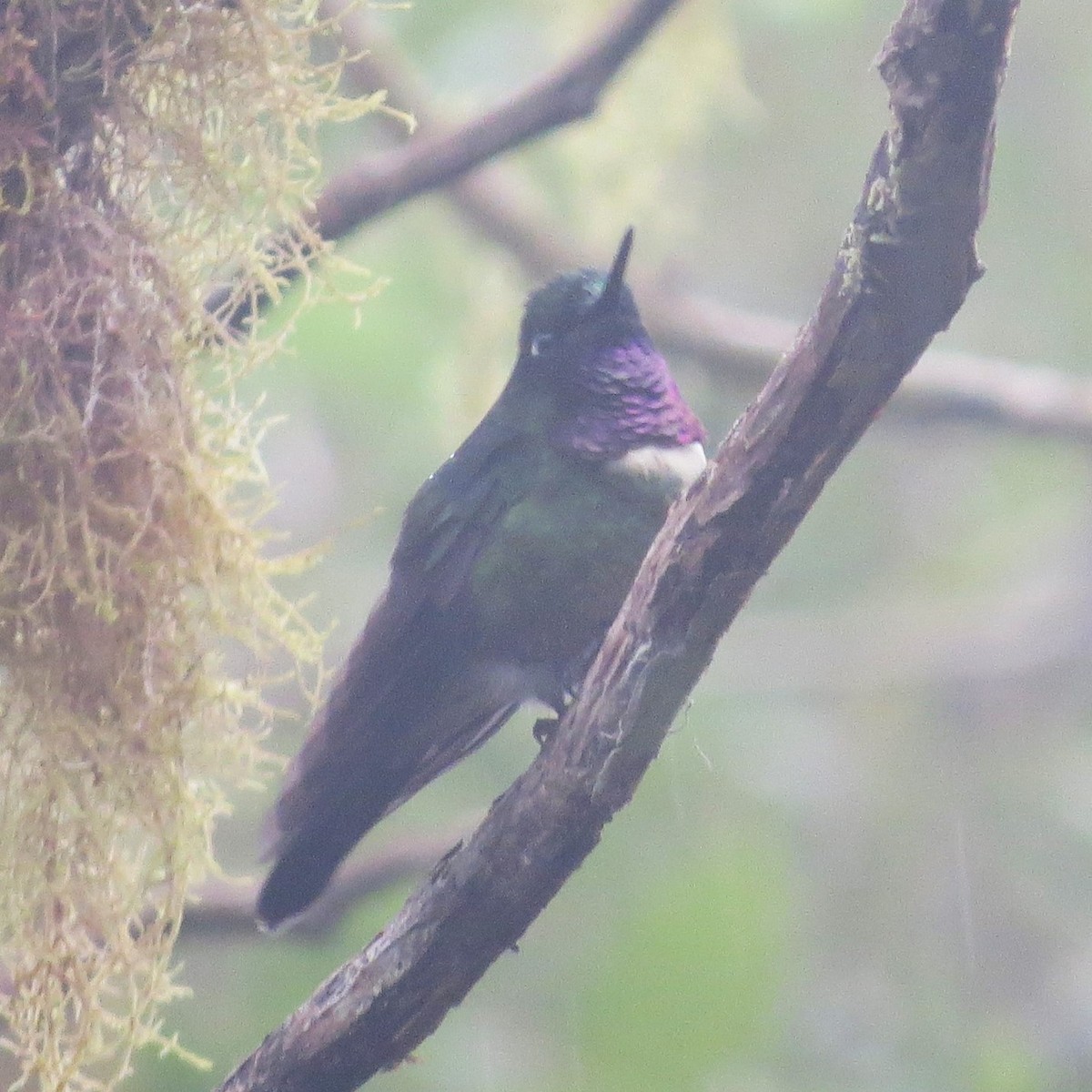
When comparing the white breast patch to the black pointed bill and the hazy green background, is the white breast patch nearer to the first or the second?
the black pointed bill

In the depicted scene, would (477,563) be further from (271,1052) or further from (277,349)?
(271,1052)

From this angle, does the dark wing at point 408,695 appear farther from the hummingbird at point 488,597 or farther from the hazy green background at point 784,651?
the hazy green background at point 784,651

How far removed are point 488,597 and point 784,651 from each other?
3801 millimetres

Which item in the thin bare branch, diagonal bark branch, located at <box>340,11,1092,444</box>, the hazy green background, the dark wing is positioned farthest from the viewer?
diagonal bark branch, located at <box>340,11,1092,444</box>

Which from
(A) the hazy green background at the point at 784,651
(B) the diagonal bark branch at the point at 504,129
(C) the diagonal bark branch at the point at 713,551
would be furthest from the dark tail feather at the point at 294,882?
(B) the diagonal bark branch at the point at 504,129

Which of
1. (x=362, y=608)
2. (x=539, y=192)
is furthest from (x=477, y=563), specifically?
(x=362, y=608)

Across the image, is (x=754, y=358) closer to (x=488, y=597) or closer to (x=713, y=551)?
(x=488, y=597)

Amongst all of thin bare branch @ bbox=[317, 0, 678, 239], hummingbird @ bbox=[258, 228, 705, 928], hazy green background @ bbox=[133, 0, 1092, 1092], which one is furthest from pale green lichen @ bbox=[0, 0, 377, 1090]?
hazy green background @ bbox=[133, 0, 1092, 1092]

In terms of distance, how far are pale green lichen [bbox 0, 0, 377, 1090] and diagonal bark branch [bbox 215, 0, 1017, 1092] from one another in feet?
0.85

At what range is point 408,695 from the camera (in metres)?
2.31

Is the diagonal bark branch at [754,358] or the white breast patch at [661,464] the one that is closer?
the white breast patch at [661,464]

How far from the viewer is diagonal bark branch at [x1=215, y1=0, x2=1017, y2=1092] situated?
4.44 ft

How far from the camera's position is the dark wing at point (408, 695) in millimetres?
2268

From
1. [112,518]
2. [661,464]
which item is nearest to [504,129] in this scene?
[661,464]
